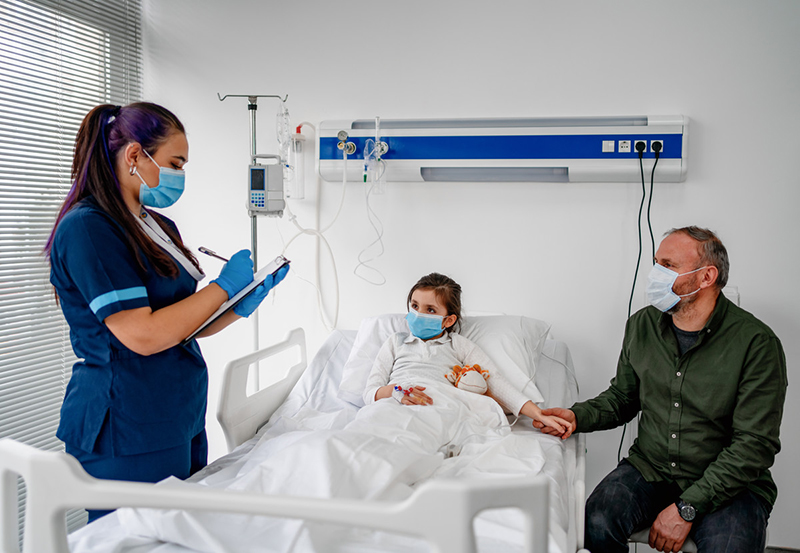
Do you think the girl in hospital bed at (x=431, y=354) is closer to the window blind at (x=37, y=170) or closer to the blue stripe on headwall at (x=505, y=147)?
the blue stripe on headwall at (x=505, y=147)

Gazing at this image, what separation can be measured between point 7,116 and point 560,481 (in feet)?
8.83

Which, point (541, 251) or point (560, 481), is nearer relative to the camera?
point (560, 481)

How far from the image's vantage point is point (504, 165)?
283 centimetres

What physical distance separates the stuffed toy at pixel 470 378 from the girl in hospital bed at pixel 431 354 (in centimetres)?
3

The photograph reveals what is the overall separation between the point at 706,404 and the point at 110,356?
1.82 m

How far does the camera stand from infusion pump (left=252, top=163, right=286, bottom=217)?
2908 mm

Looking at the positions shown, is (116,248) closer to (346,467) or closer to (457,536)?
(346,467)

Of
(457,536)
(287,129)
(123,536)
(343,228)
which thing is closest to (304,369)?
(343,228)

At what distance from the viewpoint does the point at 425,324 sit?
Answer: 2.45 meters

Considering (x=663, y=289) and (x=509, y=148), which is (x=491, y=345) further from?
(x=509, y=148)

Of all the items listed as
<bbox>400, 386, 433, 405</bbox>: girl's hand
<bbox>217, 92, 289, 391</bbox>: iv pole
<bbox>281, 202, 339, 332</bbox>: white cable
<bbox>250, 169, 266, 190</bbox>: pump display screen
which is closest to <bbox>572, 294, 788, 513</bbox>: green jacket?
<bbox>400, 386, 433, 405</bbox>: girl's hand

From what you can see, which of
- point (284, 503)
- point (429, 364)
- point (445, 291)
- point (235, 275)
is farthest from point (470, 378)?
point (284, 503)

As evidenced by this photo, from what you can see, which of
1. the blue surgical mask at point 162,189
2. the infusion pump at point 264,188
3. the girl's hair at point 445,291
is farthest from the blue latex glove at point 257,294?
the infusion pump at point 264,188

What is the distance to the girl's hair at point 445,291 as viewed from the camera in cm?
252
